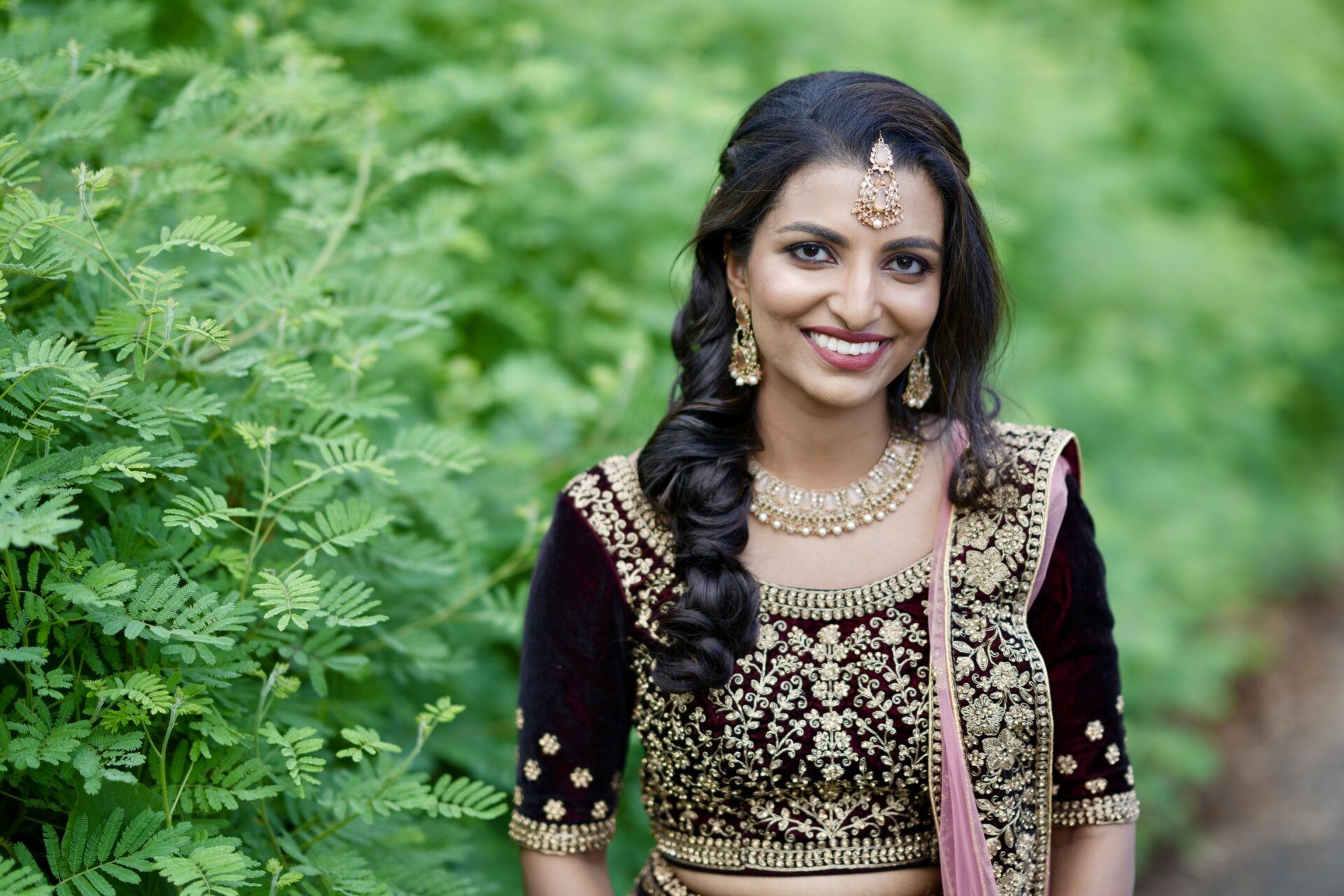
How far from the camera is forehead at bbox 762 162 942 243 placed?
182 centimetres

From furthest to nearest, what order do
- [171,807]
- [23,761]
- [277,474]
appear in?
[277,474], [171,807], [23,761]

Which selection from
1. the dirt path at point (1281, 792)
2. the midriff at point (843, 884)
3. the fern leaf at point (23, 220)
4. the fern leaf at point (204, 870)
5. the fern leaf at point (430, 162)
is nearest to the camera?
the fern leaf at point (204, 870)

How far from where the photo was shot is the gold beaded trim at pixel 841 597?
1946 millimetres

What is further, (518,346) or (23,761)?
(518,346)

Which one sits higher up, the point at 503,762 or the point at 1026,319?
the point at 1026,319

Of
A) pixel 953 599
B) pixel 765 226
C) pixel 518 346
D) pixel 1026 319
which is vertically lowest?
pixel 953 599

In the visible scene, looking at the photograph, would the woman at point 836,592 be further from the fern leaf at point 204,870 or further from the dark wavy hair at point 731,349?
the fern leaf at point 204,870

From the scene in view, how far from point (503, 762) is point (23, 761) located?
1119 millimetres

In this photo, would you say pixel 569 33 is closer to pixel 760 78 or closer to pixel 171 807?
pixel 760 78

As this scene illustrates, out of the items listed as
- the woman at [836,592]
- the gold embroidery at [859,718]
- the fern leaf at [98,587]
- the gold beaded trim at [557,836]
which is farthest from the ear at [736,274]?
the fern leaf at [98,587]

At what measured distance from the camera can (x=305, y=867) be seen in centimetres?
172

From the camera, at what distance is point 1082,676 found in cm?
198

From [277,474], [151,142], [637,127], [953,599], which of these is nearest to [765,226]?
[953,599]

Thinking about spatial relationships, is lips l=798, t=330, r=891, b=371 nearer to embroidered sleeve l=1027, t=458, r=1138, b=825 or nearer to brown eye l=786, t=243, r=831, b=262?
brown eye l=786, t=243, r=831, b=262
